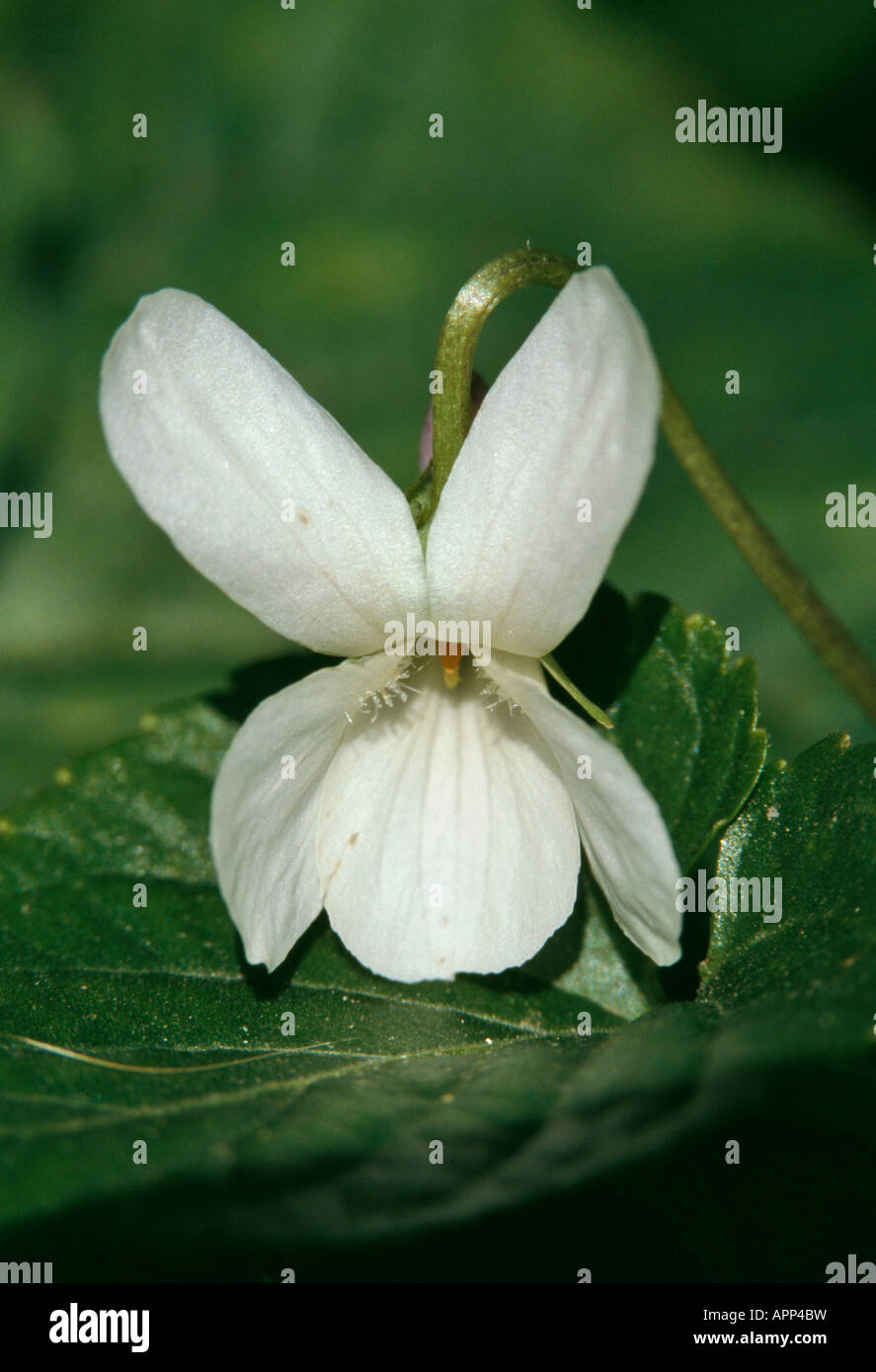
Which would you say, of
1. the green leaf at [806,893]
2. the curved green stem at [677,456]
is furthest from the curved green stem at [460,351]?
the green leaf at [806,893]

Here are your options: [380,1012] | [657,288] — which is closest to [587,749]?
[380,1012]

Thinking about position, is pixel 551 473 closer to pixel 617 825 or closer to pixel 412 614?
pixel 412 614

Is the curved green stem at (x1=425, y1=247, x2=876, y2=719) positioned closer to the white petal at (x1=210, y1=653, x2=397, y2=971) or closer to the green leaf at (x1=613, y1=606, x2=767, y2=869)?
the green leaf at (x1=613, y1=606, x2=767, y2=869)

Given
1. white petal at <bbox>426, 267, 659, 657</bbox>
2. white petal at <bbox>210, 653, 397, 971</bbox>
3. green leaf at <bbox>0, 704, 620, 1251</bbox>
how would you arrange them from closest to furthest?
green leaf at <bbox>0, 704, 620, 1251</bbox> → white petal at <bbox>426, 267, 659, 657</bbox> → white petal at <bbox>210, 653, 397, 971</bbox>

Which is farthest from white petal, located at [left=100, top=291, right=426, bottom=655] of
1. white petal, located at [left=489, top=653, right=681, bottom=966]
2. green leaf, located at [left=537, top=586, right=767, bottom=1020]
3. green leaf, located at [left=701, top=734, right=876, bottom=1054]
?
green leaf, located at [left=701, top=734, right=876, bottom=1054]

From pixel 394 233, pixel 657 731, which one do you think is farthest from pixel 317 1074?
pixel 394 233

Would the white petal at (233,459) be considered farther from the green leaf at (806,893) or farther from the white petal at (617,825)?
the green leaf at (806,893)

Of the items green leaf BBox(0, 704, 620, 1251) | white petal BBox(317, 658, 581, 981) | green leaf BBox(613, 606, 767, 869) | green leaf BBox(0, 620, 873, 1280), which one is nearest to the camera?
green leaf BBox(0, 620, 873, 1280)

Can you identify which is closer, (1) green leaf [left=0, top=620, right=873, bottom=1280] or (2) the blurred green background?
(1) green leaf [left=0, top=620, right=873, bottom=1280]
